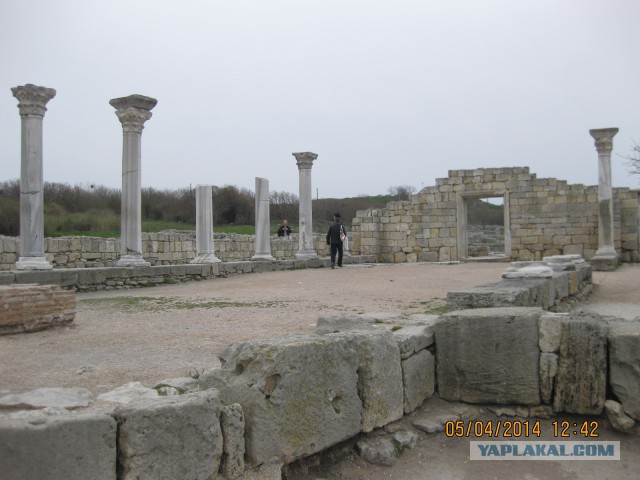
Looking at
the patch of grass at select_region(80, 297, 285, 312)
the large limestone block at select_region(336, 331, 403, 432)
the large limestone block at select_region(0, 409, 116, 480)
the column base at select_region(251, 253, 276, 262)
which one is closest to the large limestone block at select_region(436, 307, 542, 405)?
the large limestone block at select_region(336, 331, 403, 432)

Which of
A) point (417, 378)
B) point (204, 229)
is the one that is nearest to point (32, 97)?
point (204, 229)

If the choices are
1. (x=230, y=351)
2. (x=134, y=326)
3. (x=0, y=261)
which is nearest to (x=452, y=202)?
(x=0, y=261)

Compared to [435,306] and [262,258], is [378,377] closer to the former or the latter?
[435,306]

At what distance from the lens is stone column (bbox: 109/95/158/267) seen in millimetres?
12977

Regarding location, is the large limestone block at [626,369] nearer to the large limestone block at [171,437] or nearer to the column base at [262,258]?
the large limestone block at [171,437]

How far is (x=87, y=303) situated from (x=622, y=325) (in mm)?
7479

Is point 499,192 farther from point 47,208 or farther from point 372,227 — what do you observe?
point 47,208

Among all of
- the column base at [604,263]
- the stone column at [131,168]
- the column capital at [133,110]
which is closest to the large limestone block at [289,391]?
the stone column at [131,168]

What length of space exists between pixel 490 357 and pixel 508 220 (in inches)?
700

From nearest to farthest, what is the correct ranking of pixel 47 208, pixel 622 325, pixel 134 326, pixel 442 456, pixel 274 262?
pixel 442 456, pixel 622 325, pixel 134 326, pixel 274 262, pixel 47 208

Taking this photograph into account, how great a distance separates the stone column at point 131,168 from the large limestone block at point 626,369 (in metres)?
10.5

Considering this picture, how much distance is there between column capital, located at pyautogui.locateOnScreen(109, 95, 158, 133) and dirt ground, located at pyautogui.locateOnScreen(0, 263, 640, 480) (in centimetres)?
387

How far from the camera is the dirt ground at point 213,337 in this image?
160 inches

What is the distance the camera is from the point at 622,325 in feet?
15.6
